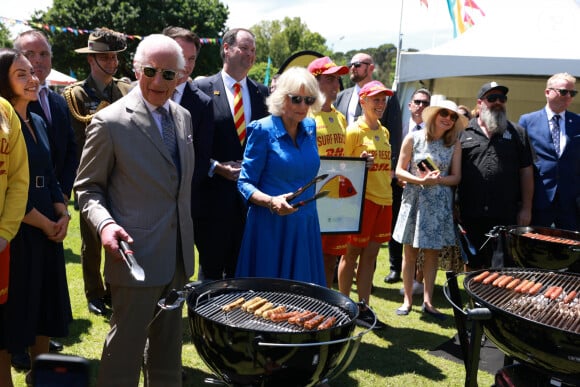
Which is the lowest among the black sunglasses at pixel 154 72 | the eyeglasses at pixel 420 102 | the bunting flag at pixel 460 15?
the black sunglasses at pixel 154 72

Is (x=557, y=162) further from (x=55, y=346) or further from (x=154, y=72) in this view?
(x=55, y=346)

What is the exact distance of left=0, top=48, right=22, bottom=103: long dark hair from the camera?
3.19m

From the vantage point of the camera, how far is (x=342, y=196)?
454 centimetres

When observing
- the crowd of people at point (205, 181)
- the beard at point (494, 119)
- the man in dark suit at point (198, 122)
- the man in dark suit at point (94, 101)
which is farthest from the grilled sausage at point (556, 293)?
the man in dark suit at point (94, 101)

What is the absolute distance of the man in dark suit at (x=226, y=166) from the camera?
4.17m

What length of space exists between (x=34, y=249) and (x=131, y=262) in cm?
128

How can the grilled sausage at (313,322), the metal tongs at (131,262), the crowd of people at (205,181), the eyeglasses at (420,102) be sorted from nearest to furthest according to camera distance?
the metal tongs at (131,262) → the grilled sausage at (313,322) → the crowd of people at (205,181) → the eyeglasses at (420,102)

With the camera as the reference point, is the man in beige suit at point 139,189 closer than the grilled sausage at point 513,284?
Yes

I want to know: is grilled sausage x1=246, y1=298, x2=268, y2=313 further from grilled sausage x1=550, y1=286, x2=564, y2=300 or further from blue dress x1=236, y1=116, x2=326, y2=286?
grilled sausage x1=550, y1=286, x2=564, y2=300

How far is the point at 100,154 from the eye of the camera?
2.67 m

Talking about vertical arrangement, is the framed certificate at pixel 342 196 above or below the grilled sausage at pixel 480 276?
above

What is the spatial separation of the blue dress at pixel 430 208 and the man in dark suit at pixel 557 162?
2.85ft

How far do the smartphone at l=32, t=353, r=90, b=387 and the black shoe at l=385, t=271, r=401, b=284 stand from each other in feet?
19.1

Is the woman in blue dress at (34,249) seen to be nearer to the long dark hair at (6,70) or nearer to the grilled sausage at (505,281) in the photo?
the long dark hair at (6,70)
